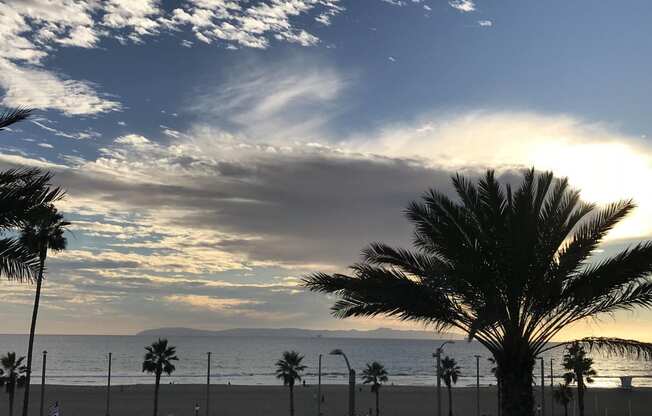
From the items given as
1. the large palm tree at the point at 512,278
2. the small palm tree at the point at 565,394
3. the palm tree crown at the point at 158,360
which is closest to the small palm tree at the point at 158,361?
the palm tree crown at the point at 158,360

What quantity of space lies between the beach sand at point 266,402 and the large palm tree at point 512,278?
49.6m

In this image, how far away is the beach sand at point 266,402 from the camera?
66250 millimetres

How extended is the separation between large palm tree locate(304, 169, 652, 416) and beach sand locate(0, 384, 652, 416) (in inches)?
1955

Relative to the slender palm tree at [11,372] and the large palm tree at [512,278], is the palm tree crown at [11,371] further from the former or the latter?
the large palm tree at [512,278]

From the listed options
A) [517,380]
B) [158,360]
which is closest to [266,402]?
[158,360]

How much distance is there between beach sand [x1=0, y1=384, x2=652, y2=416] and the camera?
6625 centimetres

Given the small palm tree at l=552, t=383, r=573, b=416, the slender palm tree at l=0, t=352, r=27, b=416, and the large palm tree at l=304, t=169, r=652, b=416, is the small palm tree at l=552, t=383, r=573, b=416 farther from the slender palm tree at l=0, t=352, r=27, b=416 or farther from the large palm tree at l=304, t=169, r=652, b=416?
the slender palm tree at l=0, t=352, r=27, b=416

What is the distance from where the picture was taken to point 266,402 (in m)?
77.8

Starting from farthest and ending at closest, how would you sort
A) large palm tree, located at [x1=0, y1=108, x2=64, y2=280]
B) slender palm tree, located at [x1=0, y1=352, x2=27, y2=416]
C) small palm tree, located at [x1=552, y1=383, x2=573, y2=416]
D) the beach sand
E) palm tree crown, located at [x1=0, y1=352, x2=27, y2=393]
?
the beach sand → small palm tree, located at [x1=552, y1=383, x2=573, y2=416] → palm tree crown, located at [x1=0, y1=352, x2=27, y2=393] → slender palm tree, located at [x1=0, y1=352, x2=27, y2=416] → large palm tree, located at [x1=0, y1=108, x2=64, y2=280]

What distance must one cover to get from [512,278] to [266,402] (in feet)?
226

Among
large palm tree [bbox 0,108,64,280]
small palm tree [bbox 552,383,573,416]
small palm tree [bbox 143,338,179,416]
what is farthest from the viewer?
small palm tree [bbox 143,338,179,416]

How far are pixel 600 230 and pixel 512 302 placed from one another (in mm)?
2764

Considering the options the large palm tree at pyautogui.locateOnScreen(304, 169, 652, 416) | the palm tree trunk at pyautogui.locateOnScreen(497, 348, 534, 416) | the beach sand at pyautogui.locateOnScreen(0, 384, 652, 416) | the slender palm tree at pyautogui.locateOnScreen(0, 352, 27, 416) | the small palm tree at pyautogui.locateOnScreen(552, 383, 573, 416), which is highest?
the large palm tree at pyautogui.locateOnScreen(304, 169, 652, 416)

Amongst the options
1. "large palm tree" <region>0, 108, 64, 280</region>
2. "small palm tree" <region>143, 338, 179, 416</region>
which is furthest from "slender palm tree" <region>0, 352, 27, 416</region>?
"large palm tree" <region>0, 108, 64, 280</region>
